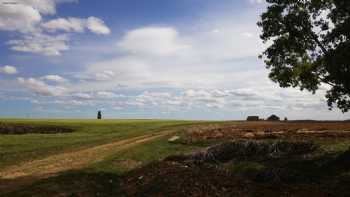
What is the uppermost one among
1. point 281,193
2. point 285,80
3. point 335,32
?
point 335,32

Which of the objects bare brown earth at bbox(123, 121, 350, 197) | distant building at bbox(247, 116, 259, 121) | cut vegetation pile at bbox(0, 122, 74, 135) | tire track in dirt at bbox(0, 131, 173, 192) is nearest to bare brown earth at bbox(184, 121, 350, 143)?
tire track in dirt at bbox(0, 131, 173, 192)

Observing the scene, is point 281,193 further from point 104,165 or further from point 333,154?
point 104,165

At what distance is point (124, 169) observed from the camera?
2902 centimetres

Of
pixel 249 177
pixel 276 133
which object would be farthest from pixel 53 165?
pixel 276 133

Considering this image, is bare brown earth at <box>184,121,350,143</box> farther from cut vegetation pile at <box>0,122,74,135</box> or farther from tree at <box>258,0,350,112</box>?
cut vegetation pile at <box>0,122,74,135</box>

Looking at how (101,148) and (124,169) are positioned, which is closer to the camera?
(124,169)

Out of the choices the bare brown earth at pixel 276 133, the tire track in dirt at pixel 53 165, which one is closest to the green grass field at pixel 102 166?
the tire track in dirt at pixel 53 165

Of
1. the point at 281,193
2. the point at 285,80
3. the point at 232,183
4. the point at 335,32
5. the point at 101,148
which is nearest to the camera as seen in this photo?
the point at 281,193

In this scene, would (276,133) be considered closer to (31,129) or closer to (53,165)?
(53,165)

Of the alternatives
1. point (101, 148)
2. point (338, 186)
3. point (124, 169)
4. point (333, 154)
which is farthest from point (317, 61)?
point (101, 148)

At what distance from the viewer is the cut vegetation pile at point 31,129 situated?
71.8 metres

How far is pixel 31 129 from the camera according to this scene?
3002 inches

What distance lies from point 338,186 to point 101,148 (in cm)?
2255

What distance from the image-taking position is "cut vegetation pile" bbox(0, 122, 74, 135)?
71.8 metres
